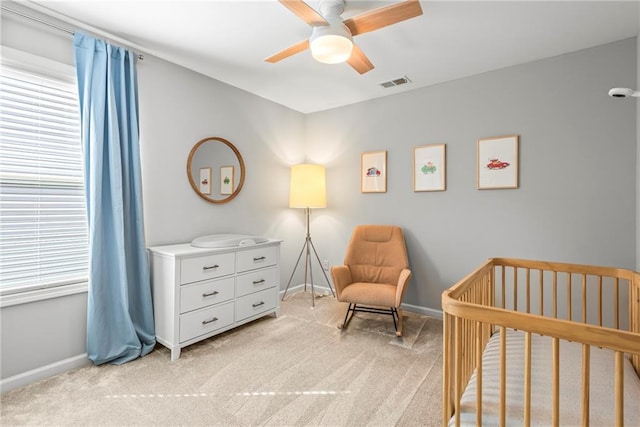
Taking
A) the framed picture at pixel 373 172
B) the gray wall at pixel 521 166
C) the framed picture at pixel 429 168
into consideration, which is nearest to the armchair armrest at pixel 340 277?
the gray wall at pixel 521 166

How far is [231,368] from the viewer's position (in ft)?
7.07

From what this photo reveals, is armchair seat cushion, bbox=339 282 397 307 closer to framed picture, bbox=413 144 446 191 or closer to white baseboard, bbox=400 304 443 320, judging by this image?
white baseboard, bbox=400 304 443 320

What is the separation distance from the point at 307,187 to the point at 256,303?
141 centimetres

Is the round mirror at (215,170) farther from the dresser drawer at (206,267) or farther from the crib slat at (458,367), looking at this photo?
the crib slat at (458,367)

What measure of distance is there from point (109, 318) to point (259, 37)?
7.75 ft

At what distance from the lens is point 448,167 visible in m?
3.09

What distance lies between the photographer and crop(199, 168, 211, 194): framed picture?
2967 mm

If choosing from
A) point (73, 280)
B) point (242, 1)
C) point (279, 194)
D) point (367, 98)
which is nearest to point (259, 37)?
point (242, 1)

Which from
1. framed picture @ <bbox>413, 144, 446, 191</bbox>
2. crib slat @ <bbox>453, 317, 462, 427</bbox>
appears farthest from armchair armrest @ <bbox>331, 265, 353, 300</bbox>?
crib slat @ <bbox>453, 317, 462, 427</bbox>

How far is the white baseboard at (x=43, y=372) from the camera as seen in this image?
1.88 metres

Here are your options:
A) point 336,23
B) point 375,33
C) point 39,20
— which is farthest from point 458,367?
point 39,20

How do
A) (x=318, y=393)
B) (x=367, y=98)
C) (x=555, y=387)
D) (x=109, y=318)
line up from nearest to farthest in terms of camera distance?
(x=555, y=387) → (x=318, y=393) → (x=109, y=318) → (x=367, y=98)

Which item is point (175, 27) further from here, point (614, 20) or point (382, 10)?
point (614, 20)

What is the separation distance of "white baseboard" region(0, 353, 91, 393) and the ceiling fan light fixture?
264cm
